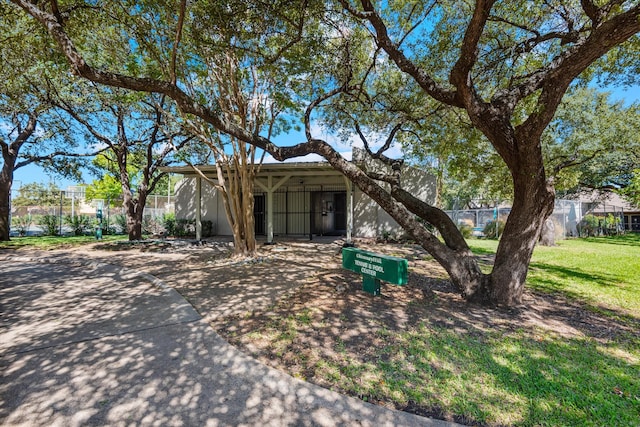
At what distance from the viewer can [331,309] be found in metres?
3.98

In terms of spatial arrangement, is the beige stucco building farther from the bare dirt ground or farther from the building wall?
the bare dirt ground

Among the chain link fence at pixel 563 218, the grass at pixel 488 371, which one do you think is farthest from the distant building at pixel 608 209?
the grass at pixel 488 371

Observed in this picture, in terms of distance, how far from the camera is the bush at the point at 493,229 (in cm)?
1464

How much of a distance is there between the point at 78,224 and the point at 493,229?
21.5 metres

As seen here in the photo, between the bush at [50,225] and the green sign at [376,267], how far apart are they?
16.4m

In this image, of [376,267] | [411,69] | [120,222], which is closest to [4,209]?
[120,222]

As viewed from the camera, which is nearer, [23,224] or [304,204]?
[23,224]

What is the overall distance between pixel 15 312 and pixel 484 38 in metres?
9.26

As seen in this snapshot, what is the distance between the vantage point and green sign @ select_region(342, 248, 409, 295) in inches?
157

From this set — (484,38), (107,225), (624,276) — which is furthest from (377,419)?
(107,225)

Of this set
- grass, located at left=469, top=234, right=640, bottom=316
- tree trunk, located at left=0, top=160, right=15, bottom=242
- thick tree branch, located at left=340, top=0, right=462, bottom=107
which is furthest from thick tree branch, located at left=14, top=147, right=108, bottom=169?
grass, located at left=469, top=234, right=640, bottom=316

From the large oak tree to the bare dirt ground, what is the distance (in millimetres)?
603

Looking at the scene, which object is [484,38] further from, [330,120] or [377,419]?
[377,419]

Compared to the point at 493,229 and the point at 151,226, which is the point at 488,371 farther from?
the point at 151,226
